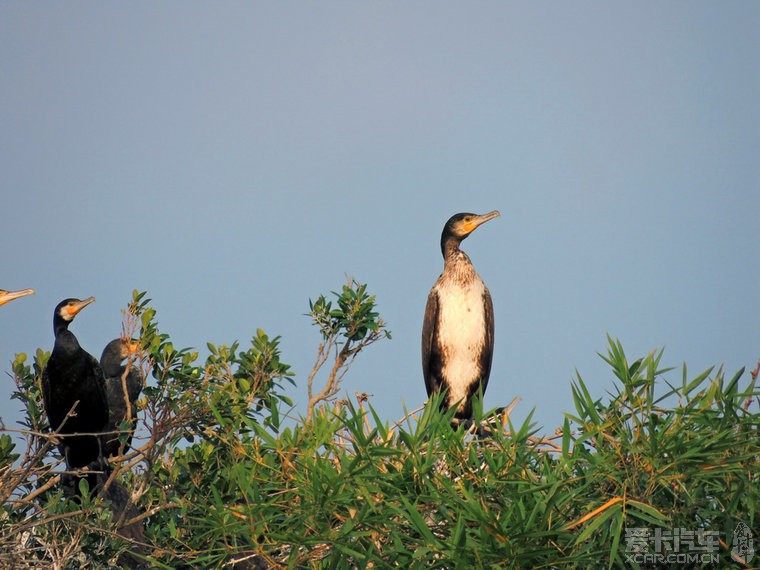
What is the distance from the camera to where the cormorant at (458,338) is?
8250 millimetres

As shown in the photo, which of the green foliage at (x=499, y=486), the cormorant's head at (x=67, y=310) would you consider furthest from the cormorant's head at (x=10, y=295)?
the green foliage at (x=499, y=486)

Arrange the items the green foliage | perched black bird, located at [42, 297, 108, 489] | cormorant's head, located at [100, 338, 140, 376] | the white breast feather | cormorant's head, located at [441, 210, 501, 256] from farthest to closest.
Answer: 1. cormorant's head, located at [441, 210, 501, 256]
2. cormorant's head, located at [100, 338, 140, 376]
3. the white breast feather
4. perched black bird, located at [42, 297, 108, 489]
5. the green foliage

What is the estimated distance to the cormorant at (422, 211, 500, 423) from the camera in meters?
8.25

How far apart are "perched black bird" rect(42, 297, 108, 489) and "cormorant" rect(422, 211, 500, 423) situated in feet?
9.73

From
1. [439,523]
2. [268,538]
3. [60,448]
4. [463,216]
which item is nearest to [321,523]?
[268,538]

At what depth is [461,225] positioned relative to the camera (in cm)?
883

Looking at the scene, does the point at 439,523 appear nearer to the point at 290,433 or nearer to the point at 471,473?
the point at 471,473

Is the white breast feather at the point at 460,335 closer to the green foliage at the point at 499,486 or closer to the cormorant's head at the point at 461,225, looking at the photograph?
the cormorant's head at the point at 461,225

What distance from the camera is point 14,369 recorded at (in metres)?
7.39

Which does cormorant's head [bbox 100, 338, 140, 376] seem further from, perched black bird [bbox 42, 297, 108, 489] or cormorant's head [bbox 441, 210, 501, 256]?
cormorant's head [bbox 441, 210, 501, 256]

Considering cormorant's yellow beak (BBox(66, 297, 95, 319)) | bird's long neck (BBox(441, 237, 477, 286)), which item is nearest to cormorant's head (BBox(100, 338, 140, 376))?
cormorant's yellow beak (BBox(66, 297, 95, 319))

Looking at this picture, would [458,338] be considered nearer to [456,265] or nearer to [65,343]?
[456,265]

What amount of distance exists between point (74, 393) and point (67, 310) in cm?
82

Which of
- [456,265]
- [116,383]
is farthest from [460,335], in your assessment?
[116,383]
